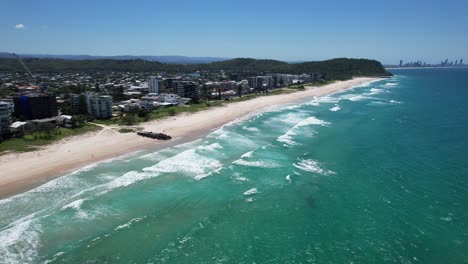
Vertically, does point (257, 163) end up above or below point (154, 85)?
below

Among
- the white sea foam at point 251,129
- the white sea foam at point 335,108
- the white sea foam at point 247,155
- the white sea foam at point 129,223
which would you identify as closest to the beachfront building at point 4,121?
the white sea foam at point 129,223

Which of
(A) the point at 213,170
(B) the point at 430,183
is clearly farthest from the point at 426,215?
(A) the point at 213,170

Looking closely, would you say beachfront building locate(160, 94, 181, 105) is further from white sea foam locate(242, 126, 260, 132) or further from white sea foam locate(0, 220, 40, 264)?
white sea foam locate(0, 220, 40, 264)

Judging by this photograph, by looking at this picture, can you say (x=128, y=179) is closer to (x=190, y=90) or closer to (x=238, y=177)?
(x=238, y=177)

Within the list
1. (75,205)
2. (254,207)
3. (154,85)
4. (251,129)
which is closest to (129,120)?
(251,129)

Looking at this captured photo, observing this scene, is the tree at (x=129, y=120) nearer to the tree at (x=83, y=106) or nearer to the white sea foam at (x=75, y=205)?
the tree at (x=83, y=106)

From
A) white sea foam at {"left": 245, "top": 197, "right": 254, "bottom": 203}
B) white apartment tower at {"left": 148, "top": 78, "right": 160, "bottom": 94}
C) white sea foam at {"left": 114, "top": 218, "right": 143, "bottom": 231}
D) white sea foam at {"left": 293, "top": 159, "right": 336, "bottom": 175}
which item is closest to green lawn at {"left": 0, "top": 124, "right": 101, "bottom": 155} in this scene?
white sea foam at {"left": 114, "top": 218, "right": 143, "bottom": 231}
